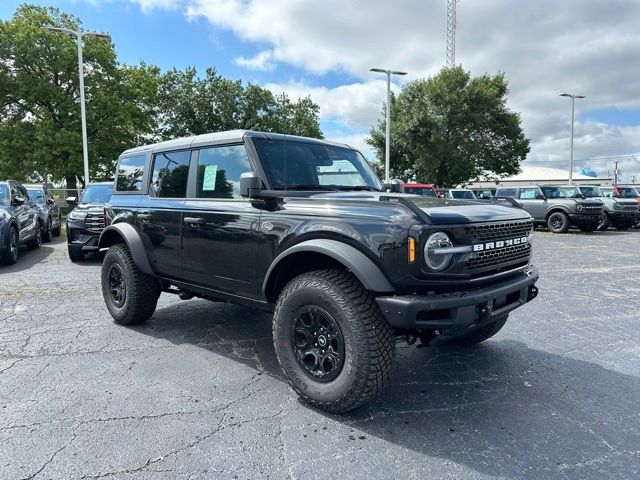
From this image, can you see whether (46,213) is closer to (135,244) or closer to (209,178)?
Answer: (135,244)

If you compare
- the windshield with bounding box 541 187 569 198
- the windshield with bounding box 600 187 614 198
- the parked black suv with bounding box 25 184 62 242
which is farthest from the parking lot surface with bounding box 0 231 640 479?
the windshield with bounding box 600 187 614 198

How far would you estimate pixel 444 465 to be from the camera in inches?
99.2

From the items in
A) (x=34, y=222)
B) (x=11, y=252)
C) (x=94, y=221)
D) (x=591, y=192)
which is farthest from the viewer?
(x=591, y=192)

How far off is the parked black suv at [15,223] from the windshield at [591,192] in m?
18.5

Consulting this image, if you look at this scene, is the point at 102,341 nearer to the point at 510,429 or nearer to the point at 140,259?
the point at 140,259

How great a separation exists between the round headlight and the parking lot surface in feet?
3.46

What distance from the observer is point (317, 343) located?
3.19 meters

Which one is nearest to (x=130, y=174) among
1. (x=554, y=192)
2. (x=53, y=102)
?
(x=554, y=192)

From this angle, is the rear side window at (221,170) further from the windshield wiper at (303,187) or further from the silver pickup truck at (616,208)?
the silver pickup truck at (616,208)

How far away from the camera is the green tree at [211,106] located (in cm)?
3199

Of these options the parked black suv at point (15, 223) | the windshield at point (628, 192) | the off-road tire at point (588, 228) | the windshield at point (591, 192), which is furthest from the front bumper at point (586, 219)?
the parked black suv at point (15, 223)

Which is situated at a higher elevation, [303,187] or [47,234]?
[303,187]

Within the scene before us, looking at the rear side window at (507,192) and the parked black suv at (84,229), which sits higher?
the rear side window at (507,192)

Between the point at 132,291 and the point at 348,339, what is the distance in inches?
115
